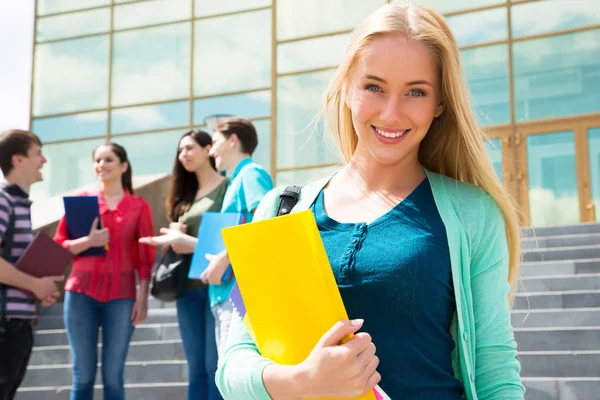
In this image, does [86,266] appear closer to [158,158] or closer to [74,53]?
[158,158]

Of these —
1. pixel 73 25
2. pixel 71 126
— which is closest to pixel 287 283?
pixel 71 126

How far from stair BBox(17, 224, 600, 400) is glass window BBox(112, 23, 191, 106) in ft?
27.1

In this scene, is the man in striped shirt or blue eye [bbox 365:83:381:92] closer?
blue eye [bbox 365:83:381:92]

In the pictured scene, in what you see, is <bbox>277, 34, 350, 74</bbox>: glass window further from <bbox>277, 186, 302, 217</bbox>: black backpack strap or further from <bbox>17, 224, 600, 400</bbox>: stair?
<bbox>277, 186, 302, 217</bbox>: black backpack strap

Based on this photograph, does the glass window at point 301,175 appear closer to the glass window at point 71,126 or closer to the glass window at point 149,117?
the glass window at point 149,117

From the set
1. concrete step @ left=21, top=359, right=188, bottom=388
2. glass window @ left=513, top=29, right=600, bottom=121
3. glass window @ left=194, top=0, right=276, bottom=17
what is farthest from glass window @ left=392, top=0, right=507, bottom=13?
concrete step @ left=21, top=359, right=188, bottom=388

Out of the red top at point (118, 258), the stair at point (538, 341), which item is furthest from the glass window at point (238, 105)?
the red top at point (118, 258)

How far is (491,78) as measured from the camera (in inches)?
541

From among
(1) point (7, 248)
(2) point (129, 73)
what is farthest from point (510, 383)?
(2) point (129, 73)

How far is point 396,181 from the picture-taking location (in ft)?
6.01

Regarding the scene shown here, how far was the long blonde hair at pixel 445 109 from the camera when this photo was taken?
1715mm

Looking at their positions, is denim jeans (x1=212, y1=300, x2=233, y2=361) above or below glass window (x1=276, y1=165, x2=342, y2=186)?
below

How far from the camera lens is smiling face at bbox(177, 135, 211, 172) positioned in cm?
496

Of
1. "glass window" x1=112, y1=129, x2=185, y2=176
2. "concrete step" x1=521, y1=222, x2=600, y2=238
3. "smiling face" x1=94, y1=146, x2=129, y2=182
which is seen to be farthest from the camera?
"glass window" x1=112, y1=129, x2=185, y2=176
